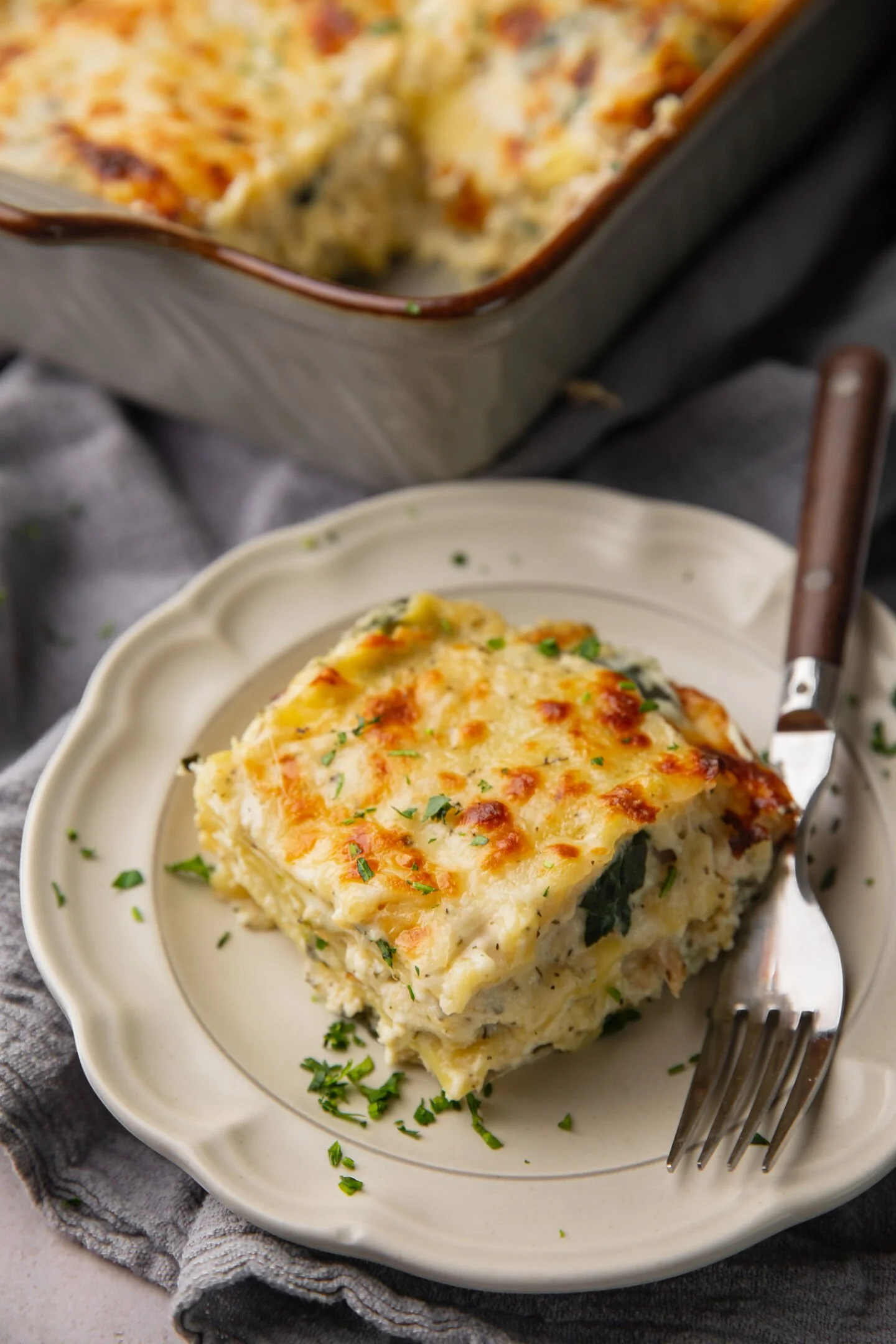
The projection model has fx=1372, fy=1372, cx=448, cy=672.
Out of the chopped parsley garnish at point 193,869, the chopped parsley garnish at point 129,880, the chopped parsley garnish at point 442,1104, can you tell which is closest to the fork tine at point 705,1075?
the chopped parsley garnish at point 442,1104

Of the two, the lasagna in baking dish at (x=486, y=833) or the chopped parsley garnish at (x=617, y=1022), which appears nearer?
the lasagna in baking dish at (x=486, y=833)

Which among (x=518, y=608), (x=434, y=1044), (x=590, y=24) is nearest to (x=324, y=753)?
(x=434, y=1044)

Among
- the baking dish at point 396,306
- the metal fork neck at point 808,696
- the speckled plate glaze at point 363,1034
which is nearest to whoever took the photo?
the speckled plate glaze at point 363,1034

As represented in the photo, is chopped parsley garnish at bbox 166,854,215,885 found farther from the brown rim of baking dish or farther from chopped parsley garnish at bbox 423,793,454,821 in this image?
the brown rim of baking dish

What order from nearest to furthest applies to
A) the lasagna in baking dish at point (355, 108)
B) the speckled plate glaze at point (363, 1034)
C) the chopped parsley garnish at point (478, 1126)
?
1. the speckled plate glaze at point (363, 1034)
2. the chopped parsley garnish at point (478, 1126)
3. the lasagna in baking dish at point (355, 108)

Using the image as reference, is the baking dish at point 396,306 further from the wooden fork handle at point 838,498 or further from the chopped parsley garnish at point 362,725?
the chopped parsley garnish at point 362,725
